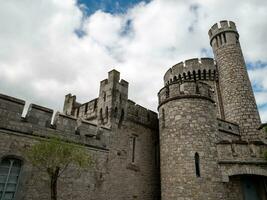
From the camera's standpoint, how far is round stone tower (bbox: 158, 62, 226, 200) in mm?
10031

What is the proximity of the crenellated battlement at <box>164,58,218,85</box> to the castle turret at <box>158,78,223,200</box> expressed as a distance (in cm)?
712

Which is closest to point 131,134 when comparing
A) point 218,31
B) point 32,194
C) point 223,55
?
point 32,194

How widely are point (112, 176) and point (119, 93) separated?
4636 millimetres

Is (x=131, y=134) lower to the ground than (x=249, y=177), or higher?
higher

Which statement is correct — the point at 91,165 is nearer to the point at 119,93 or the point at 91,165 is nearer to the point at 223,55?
the point at 119,93

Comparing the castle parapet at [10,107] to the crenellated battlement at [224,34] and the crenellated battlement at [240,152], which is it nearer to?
the crenellated battlement at [240,152]

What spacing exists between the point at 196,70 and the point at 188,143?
1050cm

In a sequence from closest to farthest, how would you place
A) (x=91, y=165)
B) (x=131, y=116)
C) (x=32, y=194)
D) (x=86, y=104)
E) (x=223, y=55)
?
(x=32, y=194) < (x=91, y=165) < (x=131, y=116) < (x=86, y=104) < (x=223, y=55)

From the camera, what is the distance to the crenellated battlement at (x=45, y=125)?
809 centimetres

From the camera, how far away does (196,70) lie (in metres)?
19.6

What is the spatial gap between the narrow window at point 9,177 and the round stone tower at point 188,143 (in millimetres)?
6905

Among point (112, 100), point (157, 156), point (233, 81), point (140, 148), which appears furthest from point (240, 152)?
point (233, 81)

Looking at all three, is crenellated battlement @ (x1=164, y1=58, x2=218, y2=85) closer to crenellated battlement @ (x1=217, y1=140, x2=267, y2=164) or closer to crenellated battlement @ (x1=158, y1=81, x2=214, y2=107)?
crenellated battlement @ (x1=158, y1=81, x2=214, y2=107)

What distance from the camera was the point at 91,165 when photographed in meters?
9.91
